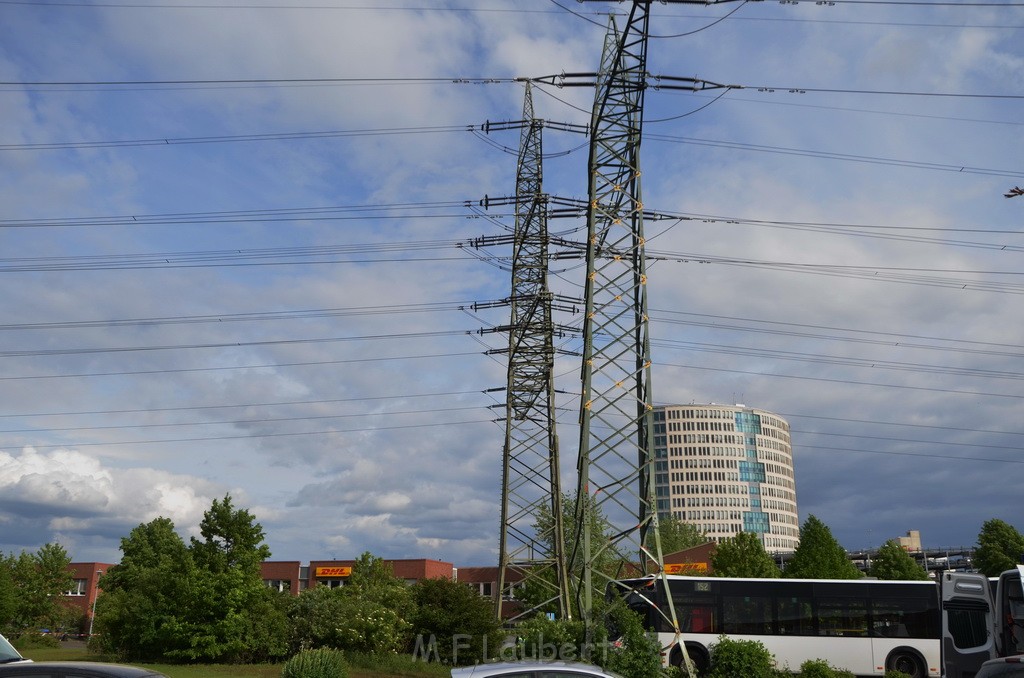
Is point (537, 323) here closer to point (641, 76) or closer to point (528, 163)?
point (528, 163)

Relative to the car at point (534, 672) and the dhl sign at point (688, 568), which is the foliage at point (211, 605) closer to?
the car at point (534, 672)

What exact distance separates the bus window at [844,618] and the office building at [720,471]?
498 feet

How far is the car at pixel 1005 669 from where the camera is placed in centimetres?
931

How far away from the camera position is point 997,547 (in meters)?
63.7

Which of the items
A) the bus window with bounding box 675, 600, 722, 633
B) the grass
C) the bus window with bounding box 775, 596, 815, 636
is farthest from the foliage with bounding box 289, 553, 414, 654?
the bus window with bounding box 775, 596, 815, 636

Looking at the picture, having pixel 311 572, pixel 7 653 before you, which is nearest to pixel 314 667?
pixel 7 653

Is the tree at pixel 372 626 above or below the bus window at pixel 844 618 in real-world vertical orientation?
below

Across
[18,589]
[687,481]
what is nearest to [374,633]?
[18,589]

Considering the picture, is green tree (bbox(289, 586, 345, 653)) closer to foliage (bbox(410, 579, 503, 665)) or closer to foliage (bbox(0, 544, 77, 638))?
foliage (bbox(410, 579, 503, 665))

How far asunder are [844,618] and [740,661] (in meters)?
8.99

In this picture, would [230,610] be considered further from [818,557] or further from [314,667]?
[818,557]

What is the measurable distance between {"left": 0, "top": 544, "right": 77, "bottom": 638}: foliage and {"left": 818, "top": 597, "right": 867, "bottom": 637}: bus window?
4886 centimetres

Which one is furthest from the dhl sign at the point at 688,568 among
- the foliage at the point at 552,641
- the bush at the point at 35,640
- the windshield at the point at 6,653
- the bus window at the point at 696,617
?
the windshield at the point at 6,653

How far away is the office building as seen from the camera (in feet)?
589
